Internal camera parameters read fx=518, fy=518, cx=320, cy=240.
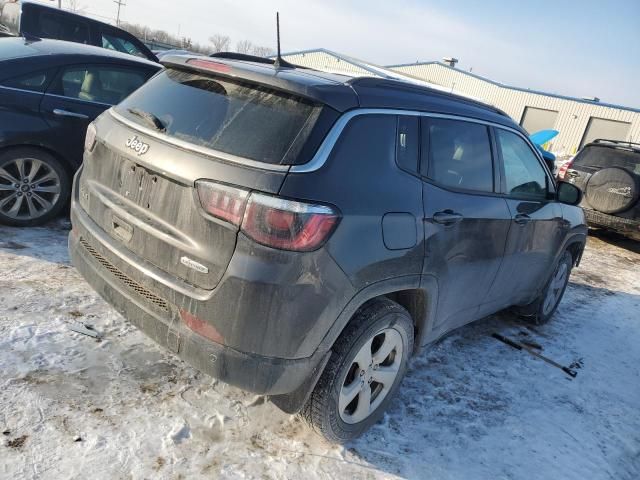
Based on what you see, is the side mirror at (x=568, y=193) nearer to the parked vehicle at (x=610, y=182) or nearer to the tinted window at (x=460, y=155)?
the tinted window at (x=460, y=155)

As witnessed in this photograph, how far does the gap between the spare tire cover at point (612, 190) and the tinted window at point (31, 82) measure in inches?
312

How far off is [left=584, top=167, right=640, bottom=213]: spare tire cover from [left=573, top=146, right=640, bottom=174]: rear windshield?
58cm

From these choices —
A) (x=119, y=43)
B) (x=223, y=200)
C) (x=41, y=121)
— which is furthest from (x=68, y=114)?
(x=119, y=43)

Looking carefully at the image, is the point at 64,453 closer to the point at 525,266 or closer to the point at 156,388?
the point at 156,388

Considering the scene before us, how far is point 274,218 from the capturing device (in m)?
2.11

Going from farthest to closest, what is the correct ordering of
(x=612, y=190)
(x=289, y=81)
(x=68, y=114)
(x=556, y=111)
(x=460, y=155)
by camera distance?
1. (x=556, y=111)
2. (x=612, y=190)
3. (x=68, y=114)
4. (x=460, y=155)
5. (x=289, y=81)

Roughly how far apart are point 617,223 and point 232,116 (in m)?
7.97

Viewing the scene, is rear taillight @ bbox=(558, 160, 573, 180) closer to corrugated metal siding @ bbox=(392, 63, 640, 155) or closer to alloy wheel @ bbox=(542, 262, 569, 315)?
alloy wheel @ bbox=(542, 262, 569, 315)

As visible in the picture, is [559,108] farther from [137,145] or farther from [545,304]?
[137,145]

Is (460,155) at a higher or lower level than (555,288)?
higher

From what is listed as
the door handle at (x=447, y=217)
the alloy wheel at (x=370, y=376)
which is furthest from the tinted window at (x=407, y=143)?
the alloy wheel at (x=370, y=376)

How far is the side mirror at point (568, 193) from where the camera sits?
4.38 meters

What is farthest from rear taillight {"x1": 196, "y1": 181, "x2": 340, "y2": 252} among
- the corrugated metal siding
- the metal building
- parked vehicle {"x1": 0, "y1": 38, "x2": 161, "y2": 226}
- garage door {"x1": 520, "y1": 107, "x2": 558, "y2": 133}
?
garage door {"x1": 520, "y1": 107, "x2": 558, "y2": 133}

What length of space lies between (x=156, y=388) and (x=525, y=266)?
291cm
